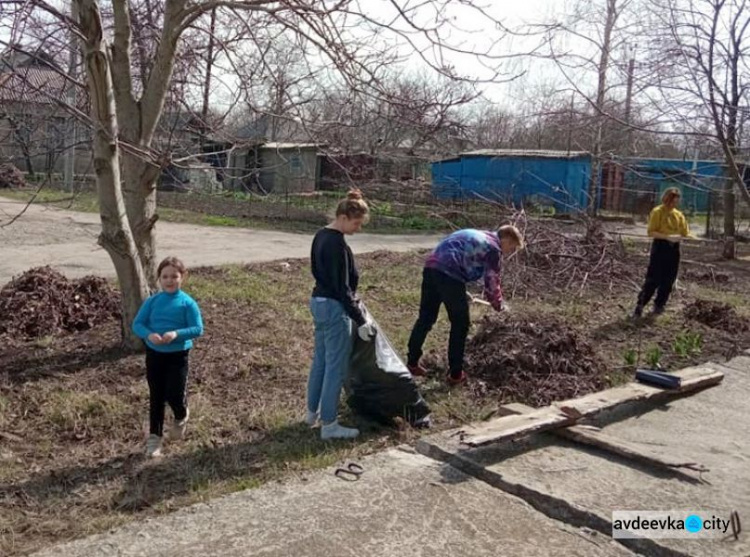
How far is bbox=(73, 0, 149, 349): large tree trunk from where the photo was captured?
17.6 ft

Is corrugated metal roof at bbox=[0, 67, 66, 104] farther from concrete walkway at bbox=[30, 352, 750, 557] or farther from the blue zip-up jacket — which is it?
concrete walkway at bbox=[30, 352, 750, 557]

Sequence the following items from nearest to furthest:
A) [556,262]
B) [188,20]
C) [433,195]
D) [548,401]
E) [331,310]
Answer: [331,310] < [548,401] < [188,20] < [556,262] < [433,195]

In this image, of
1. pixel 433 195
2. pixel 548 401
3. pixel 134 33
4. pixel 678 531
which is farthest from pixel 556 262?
pixel 433 195

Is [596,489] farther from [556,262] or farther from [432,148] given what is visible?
[556,262]

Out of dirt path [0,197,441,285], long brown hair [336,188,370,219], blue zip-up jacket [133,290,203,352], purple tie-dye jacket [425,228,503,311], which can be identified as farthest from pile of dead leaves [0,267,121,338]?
long brown hair [336,188,370,219]

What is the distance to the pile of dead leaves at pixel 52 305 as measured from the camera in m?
6.79

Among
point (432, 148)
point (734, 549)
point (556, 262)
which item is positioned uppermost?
point (432, 148)

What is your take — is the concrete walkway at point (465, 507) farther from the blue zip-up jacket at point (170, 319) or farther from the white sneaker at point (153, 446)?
the blue zip-up jacket at point (170, 319)

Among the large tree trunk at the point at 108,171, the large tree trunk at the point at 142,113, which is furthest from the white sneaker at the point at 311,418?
the large tree trunk at the point at 142,113

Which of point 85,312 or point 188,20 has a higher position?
point 188,20

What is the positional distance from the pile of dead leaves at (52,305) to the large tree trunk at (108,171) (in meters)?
0.96

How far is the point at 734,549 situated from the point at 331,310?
243 centimetres

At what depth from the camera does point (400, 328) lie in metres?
7.71

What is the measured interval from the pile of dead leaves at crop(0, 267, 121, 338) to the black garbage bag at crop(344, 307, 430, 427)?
11.3 feet
